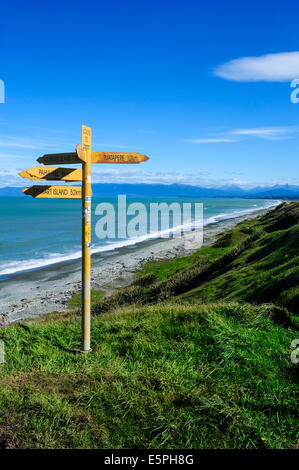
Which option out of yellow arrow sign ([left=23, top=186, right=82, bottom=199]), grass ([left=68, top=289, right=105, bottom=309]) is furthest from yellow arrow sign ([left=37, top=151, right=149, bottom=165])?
grass ([left=68, top=289, right=105, bottom=309])

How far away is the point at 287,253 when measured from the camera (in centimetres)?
1229

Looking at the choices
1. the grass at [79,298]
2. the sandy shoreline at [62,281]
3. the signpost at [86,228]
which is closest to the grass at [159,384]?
the signpost at [86,228]

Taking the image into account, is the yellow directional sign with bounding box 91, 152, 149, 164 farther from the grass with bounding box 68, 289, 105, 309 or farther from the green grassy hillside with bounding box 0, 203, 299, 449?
the grass with bounding box 68, 289, 105, 309

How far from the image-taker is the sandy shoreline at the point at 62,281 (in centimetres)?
2469

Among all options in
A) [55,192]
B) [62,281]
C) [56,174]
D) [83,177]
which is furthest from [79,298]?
[83,177]

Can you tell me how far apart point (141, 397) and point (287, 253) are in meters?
8.13

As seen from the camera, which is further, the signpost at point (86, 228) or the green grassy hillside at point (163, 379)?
the signpost at point (86, 228)

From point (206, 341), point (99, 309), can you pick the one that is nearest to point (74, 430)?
point (206, 341)

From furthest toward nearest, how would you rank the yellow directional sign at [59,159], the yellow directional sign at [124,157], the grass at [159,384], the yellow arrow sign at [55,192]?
the yellow directional sign at [124,157], the yellow arrow sign at [55,192], the yellow directional sign at [59,159], the grass at [159,384]

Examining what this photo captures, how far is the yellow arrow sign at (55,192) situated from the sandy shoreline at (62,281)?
49.5 ft

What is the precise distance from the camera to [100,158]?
815 cm

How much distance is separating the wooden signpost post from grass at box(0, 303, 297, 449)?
1145 millimetres

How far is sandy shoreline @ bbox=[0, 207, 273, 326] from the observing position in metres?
24.7

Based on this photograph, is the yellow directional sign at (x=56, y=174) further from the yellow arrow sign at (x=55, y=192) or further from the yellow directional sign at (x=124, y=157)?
the yellow directional sign at (x=124, y=157)
